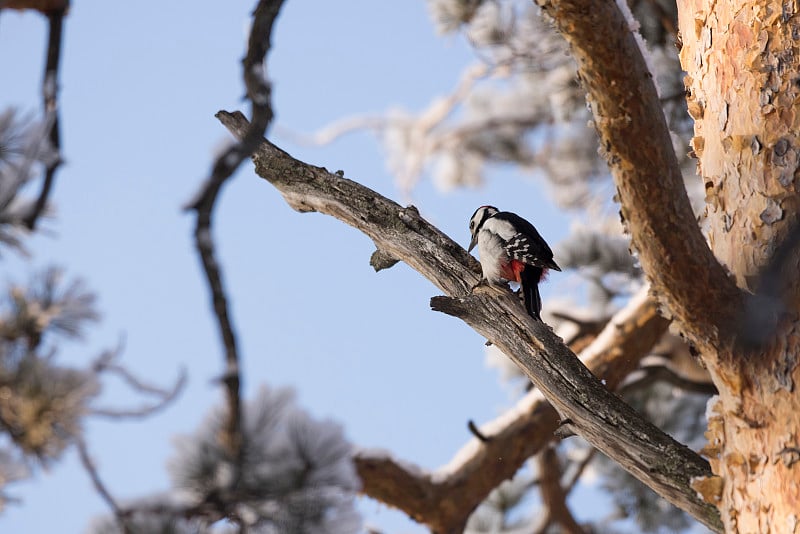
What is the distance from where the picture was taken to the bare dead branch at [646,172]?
106 centimetres

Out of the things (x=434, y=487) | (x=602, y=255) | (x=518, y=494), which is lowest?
(x=434, y=487)

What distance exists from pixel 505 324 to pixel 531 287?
14.4 inches

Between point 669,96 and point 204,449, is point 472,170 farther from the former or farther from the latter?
point 204,449

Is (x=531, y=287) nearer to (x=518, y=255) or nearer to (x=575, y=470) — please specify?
(x=518, y=255)

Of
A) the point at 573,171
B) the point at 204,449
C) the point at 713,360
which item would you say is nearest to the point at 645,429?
the point at 713,360

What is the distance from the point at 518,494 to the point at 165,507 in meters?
2.29

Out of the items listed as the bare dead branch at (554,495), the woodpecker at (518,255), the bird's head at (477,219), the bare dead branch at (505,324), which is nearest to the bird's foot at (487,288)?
the bare dead branch at (505,324)

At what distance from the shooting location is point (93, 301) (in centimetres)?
242

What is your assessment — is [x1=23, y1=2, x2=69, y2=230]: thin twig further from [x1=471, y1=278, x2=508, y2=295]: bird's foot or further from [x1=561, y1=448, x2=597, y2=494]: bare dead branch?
[x1=561, y1=448, x2=597, y2=494]: bare dead branch

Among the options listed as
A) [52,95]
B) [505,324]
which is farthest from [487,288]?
[52,95]

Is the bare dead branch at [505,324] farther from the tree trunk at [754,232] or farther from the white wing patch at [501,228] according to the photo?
the white wing patch at [501,228]

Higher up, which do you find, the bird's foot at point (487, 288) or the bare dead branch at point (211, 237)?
the bird's foot at point (487, 288)

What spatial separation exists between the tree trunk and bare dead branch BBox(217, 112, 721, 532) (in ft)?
0.20

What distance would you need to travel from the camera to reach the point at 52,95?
189 cm
